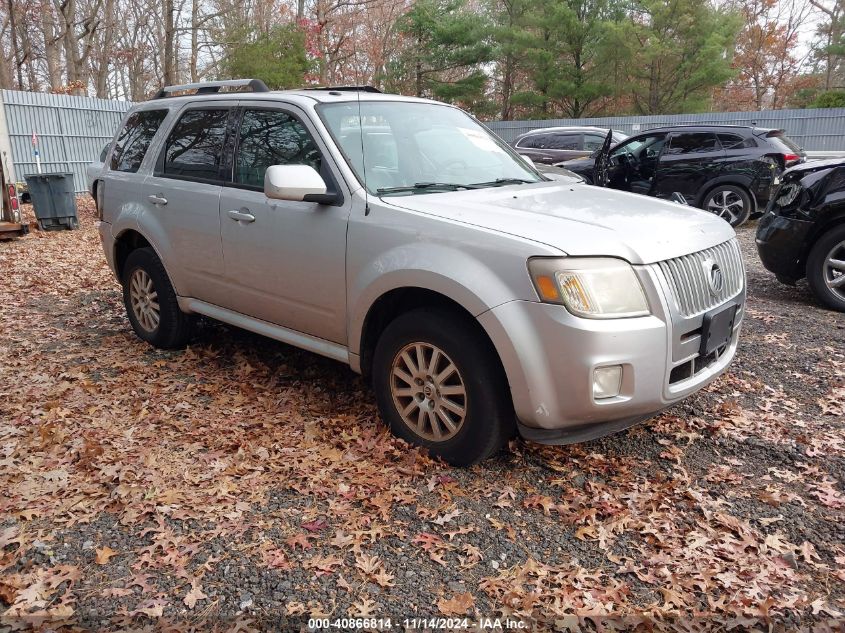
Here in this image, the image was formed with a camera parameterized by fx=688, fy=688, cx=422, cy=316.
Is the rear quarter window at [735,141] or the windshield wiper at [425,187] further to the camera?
the rear quarter window at [735,141]

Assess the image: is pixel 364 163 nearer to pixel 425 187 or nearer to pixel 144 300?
pixel 425 187

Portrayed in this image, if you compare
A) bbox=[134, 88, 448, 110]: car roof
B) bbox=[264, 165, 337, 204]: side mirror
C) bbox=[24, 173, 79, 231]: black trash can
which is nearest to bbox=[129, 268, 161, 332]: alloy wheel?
bbox=[134, 88, 448, 110]: car roof

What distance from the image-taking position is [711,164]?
1125 cm

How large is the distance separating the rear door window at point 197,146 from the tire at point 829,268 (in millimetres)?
5224

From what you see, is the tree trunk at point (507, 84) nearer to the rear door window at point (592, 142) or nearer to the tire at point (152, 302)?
the rear door window at point (592, 142)

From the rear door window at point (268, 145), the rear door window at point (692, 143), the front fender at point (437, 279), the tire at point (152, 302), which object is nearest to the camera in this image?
the front fender at point (437, 279)

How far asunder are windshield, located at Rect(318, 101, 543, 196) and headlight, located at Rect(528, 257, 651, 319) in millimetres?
1167

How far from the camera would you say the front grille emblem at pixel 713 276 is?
3369mm

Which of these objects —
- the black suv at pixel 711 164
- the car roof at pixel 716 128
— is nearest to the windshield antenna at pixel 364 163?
the black suv at pixel 711 164

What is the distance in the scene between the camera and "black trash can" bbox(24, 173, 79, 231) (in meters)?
11.9

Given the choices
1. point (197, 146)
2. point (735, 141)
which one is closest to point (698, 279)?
point (197, 146)

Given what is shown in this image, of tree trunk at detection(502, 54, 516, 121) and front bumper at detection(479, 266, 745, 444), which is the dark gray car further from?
tree trunk at detection(502, 54, 516, 121)

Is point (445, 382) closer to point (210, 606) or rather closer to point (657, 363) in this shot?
point (657, 363)

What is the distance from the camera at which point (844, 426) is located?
4.02 metres
